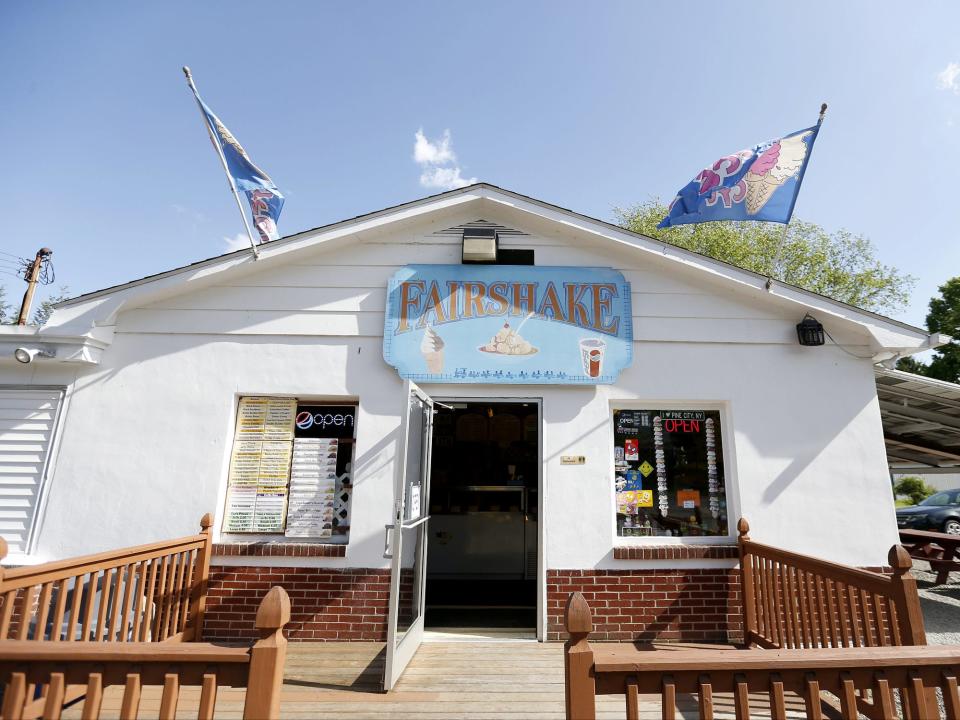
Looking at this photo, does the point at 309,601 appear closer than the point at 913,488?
Yes

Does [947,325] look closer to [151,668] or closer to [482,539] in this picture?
[482,539]

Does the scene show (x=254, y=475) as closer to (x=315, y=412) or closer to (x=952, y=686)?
(x=315, y=412)

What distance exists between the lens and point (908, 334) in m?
5.21

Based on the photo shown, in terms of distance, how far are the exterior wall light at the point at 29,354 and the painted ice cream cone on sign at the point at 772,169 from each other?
712cm

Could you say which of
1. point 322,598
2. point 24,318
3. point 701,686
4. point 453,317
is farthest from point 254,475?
point 24,318

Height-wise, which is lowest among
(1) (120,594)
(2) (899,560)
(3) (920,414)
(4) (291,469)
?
(1) (120,594)

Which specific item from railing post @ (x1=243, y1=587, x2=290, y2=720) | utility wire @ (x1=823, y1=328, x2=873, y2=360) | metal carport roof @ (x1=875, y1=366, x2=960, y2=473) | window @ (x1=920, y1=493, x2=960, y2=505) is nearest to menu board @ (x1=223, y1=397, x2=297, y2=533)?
railing post @ (x1=243, y1=587, x2=290, y2=720)

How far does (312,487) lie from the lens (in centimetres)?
521

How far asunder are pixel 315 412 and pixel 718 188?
→ 15.6 ft

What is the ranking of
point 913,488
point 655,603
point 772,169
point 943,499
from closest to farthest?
point 655,603 < point 772,169 < point 943,499 < point 913,488

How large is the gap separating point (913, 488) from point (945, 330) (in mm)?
9911

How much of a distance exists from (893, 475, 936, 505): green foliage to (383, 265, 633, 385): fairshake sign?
94.3 feet

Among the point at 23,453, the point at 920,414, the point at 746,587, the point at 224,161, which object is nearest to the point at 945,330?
the point at 920,414

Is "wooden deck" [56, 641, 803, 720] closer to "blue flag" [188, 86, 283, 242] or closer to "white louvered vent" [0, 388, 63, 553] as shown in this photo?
"white louvered vent" [0, 388, 63, 553]
